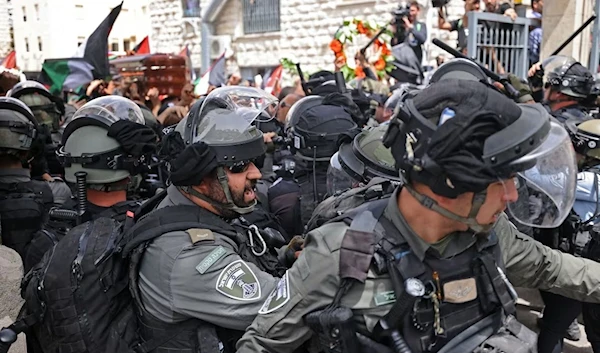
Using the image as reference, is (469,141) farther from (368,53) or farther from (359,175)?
(368,53)

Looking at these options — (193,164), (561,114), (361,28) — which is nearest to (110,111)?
(193,164)

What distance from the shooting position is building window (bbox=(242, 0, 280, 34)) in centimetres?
1970

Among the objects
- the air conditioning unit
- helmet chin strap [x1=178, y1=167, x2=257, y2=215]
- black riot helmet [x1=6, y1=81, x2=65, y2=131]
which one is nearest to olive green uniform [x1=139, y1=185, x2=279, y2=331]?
helmet chin strap [x1=178, y1=167, x2=257, y2=215]

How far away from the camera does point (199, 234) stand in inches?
95.3

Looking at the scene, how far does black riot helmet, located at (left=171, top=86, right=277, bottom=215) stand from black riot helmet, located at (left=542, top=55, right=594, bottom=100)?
11.8 ft

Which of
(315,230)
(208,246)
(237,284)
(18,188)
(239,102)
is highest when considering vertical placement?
(239,102)

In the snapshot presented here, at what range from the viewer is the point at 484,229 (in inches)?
72.9

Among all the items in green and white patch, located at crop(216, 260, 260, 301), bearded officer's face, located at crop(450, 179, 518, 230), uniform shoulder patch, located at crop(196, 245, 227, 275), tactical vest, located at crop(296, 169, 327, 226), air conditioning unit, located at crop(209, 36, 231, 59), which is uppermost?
bearded officer's face, located at crop(450, 179, 518, 230)

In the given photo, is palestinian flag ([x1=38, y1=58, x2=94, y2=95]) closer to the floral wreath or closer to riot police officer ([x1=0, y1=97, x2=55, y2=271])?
the floral wreath

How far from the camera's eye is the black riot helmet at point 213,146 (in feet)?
8.56

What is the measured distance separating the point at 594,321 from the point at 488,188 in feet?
8.15

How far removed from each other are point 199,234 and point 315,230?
2.10 feet

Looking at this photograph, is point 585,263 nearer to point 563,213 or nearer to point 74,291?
point 563,213

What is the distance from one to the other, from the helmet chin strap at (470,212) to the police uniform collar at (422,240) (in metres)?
0.08
